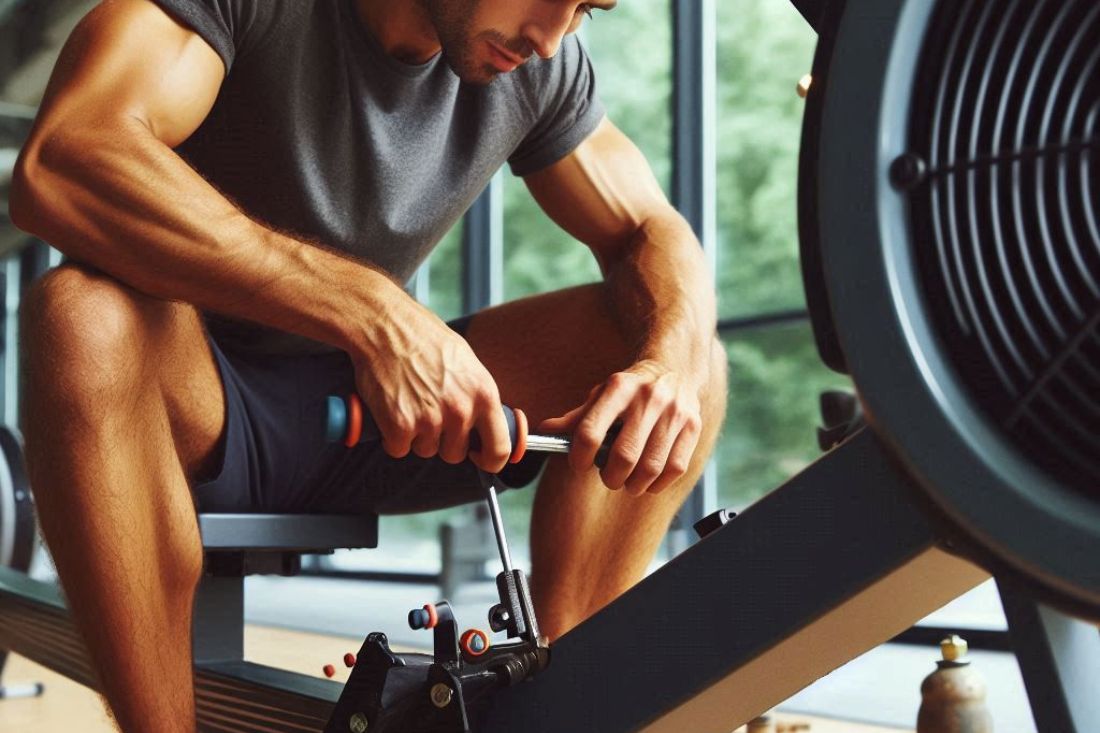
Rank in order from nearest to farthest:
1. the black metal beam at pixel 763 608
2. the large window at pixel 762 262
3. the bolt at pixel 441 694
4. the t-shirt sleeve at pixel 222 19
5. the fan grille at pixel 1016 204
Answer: the fan grille at pixel 1016 204 < the black metal beam at pixel 763 608 < the bolt at pixel 441 694 < the t-shirt sleeve at pixel 222 19 < the large window at pixel 762 262

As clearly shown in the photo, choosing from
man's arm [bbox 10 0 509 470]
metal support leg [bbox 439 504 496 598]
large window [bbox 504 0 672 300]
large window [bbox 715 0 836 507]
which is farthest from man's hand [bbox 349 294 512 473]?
metal support leg [bbox 439 504 496 598]

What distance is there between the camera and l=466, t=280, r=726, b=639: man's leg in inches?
50.8

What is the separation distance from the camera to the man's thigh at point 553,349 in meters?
1.39

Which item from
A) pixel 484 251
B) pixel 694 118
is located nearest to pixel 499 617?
pixel 694 118

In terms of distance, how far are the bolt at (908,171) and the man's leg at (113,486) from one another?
73cm

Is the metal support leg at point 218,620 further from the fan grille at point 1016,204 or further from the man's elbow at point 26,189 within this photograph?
the fan grille at point 1016,204

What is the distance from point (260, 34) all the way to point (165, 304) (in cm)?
35

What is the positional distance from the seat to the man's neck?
1.81ft

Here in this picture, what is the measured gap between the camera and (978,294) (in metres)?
0.64

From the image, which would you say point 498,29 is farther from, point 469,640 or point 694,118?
point 694,118

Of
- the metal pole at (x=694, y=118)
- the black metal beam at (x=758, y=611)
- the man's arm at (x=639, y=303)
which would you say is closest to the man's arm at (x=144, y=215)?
the man's arm at (x=639, y=303)

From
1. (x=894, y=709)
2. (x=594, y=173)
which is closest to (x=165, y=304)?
(x=594, y=173)

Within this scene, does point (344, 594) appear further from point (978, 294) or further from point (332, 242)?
point (978, 294)

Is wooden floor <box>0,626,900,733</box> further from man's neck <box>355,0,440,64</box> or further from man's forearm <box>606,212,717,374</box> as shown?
man's neck <box>355,0,440,64</box>
